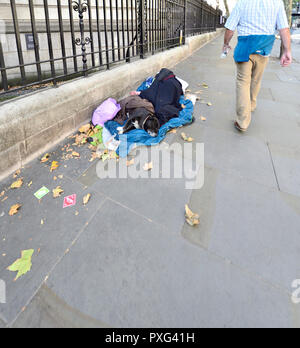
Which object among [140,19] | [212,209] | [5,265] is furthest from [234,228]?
[140,19]

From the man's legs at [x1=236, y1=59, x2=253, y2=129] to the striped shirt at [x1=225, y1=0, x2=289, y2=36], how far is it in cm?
41

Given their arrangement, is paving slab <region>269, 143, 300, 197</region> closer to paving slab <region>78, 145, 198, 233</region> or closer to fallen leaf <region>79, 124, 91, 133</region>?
paving slab <region>78, 145, 198, 233</region>

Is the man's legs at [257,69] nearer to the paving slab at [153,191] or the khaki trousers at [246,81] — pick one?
the khaki trousers at [246,81]

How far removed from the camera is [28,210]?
7.38 ft

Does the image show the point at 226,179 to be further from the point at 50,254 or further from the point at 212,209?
the point at 50,254

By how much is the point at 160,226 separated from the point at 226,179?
105 centimetres

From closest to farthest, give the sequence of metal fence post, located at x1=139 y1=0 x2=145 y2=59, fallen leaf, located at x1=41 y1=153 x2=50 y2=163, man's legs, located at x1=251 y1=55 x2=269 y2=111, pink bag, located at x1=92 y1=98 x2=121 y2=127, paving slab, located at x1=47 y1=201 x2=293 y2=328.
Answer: paving slab, located at x1=47 y1=201 x2=293 y2=328, fallen leaf, located at x1=41 y1=153 x2=50 y2=163, man's legs, located at x1=251 y1=55 x2=269 y2=111, pink bag, located at x1=92 y1=98 x2=121 y2=127, metal fence post, located at x1=139 y1=0 x2=145 y2=59

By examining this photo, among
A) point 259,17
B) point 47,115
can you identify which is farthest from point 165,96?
point 47,115

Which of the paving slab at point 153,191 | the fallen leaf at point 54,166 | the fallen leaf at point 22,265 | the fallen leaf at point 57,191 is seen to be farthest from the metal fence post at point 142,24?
the fallen leaf at point 22,265

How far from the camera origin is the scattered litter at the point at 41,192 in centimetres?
240

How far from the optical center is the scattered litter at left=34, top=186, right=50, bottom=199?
240cm

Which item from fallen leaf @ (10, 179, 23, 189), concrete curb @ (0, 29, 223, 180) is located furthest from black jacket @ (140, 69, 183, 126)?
fallen leaf @ (10, 179, 23, 189)

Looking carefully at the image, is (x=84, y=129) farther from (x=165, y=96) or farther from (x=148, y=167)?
(x=165, y=96)

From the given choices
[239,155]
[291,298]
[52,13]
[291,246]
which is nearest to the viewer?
[291,298]
